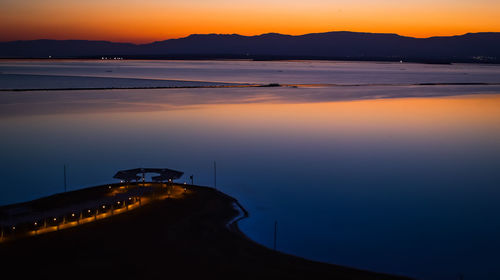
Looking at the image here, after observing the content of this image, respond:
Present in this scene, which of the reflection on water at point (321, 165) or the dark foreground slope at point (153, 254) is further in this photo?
the reflection on water at point (321, 165)

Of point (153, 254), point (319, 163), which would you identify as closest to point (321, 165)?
point (319, 163)

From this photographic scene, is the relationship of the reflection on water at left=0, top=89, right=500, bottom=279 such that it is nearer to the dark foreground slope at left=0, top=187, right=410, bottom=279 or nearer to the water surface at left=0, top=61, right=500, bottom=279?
the water surface at left=0, top=61, right=500, bottom=279

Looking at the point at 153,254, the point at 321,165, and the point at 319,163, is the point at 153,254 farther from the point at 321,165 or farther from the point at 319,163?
the point at 319,163

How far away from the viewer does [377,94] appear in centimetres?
4350

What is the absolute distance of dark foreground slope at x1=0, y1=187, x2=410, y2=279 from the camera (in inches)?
294

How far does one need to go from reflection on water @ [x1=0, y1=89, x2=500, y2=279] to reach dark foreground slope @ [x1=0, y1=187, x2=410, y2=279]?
1.08 m

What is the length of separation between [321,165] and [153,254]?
375 inches

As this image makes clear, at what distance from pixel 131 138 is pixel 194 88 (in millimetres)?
26805

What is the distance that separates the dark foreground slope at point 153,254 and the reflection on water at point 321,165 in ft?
3.54

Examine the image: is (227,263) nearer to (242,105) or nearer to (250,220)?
(250,220)

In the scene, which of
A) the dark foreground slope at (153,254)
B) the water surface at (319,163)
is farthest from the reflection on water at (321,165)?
the dark foreground slope at (153,254)

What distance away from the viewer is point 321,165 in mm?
16500

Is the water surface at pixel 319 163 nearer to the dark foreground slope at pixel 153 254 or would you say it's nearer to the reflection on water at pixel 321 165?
the reflection on water at pixel 321 165

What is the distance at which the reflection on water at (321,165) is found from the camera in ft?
32.3
